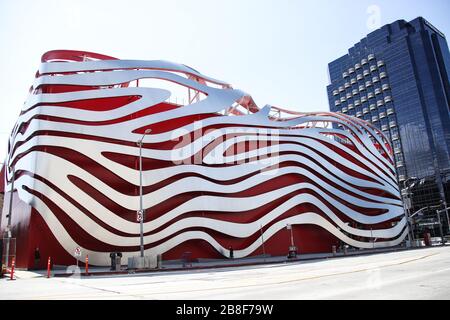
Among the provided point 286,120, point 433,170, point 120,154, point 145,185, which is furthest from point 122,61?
point 433,170

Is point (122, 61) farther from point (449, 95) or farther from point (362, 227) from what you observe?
point (449, 95)

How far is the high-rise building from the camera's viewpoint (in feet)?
324

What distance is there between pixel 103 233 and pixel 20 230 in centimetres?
713

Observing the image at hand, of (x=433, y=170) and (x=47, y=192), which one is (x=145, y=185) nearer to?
(x=47, y=192)

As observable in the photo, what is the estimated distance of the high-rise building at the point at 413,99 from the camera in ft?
324

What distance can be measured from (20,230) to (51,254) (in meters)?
4.24

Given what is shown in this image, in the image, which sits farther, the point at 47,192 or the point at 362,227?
the point at 362,227

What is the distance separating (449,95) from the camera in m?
101

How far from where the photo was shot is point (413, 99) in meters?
103

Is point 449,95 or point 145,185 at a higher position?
point 449,95
